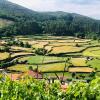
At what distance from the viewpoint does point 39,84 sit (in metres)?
12.2

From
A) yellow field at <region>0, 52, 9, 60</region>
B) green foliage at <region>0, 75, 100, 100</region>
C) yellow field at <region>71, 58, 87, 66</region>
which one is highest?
green foliage at <region>0, 75, 100, 100</region>

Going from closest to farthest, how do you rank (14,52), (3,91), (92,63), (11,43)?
(3,91) < (92,63) < (14,52) < (11,43)

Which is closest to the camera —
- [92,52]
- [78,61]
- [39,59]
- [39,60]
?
[78,61]

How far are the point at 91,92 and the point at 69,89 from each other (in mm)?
773

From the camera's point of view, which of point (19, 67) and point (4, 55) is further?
point (4, 55)

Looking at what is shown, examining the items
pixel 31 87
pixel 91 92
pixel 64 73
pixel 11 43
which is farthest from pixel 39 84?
pixel 11 43

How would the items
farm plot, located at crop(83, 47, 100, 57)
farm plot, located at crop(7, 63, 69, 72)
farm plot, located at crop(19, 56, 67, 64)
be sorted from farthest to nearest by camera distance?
1. farm plot, located at crop(83, 47, 100, 57)
2. farm plot, located at crop(19, 56, 67, 64)
3. farm plot, located at crop(7, 63, 69, 72)

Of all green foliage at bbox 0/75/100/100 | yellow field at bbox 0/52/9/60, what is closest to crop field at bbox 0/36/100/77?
yellow field at bbox 0/52/9/60

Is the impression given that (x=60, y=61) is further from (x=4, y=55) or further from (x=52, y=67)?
(x=4, y=55)

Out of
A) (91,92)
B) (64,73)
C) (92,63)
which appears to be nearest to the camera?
(91,92)

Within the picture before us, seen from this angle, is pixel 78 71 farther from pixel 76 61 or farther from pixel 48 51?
pixel 48 51

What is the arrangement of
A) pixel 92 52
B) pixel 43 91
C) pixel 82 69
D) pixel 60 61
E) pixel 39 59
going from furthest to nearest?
pixel 92 52 < pixel 39 59 < pixel 60 61 < pixel 82 69 < pixel 43 91

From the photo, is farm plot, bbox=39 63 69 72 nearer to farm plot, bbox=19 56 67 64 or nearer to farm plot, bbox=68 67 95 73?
farm plot, bbox=68 67 95 73

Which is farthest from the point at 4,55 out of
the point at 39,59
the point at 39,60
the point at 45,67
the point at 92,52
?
the point at 92,52
